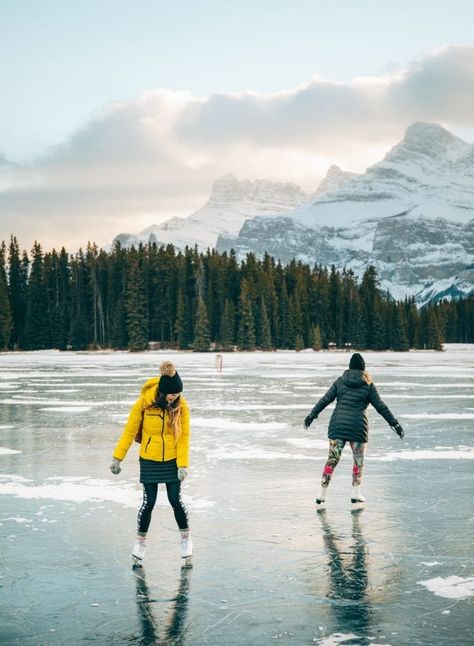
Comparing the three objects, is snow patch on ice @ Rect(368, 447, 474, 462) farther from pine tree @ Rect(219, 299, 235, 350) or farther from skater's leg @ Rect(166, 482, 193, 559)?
pine tree @ Rect(219, 299, 235, 350)

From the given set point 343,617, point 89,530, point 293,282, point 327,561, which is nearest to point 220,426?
point 89,530

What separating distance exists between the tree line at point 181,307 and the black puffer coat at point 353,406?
10447 centimetres

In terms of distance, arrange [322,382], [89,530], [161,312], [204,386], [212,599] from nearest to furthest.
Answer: [212,599] < [89,530] < [204,386] < [322,382] < [161,312]

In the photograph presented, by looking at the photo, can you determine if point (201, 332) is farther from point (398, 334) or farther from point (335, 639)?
point (335, 639)

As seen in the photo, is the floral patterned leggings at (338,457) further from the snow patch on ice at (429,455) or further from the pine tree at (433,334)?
the pine tree at (433,334)

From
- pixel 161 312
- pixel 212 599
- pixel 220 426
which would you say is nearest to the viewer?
pixel 212 599

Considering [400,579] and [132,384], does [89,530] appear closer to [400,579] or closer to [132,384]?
[400,579]

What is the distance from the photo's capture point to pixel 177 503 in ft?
26.7

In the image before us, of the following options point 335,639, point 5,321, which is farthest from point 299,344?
point 335,639

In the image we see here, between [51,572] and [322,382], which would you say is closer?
[51,572]

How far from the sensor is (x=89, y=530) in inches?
371

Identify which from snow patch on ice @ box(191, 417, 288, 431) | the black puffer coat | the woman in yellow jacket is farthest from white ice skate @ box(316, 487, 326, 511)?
snow patch on ice @ box(191, 417, 288, 431)

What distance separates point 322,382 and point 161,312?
308 ft

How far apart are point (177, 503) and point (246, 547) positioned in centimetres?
106
